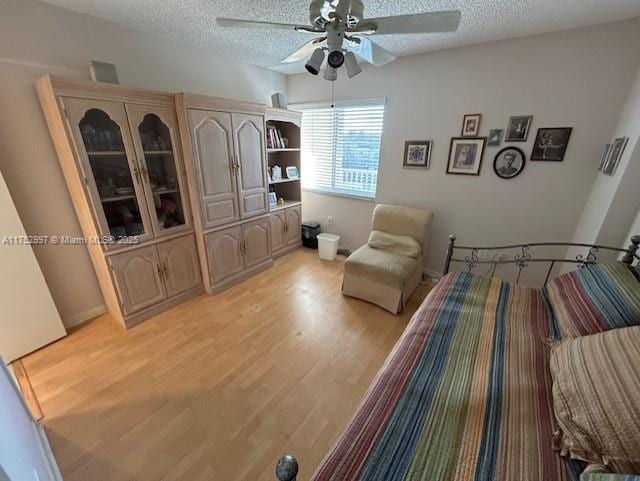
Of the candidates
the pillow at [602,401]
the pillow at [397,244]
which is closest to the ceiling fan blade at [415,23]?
the pillow at [602,401]

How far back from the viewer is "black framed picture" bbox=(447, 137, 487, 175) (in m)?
2.54

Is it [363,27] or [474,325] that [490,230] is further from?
[363,27]

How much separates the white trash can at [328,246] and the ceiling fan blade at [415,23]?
2.44 meters

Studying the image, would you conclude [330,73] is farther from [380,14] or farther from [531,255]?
[531,255]

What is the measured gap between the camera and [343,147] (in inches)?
139

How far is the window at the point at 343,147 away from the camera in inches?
127

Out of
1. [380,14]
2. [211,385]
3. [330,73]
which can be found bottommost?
[211,385]

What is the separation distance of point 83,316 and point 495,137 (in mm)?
4156

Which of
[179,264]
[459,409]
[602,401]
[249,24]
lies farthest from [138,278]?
[602,401]

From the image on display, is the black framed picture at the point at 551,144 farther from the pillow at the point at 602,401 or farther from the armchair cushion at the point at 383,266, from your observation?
the pillow at the point at 602,401

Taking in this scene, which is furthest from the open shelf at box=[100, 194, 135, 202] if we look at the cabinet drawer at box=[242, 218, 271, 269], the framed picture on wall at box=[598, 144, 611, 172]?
the framed picture on wall at box=[598, 144, 611, 172]

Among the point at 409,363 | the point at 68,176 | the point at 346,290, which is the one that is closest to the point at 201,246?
the point at 68,176

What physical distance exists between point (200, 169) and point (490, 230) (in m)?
2.95

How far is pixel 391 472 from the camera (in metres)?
0.79
